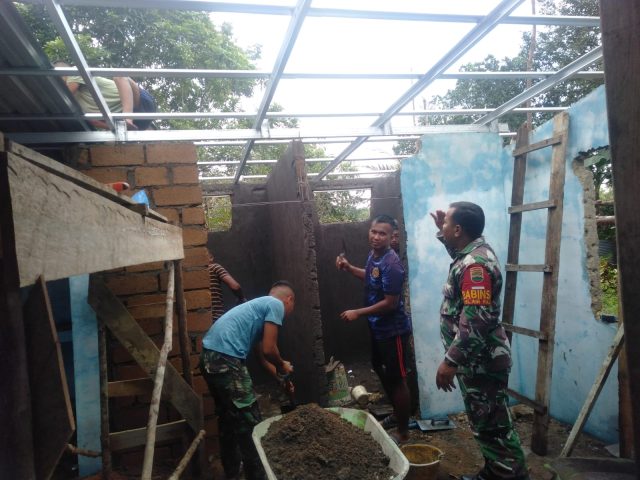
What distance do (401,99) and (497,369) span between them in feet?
6.52

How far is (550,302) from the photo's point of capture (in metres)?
3.26

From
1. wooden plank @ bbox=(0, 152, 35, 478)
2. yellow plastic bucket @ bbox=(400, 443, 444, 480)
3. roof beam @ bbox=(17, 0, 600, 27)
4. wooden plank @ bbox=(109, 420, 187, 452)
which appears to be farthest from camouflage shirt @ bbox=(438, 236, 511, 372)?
wooden plank @ bbox=(0, 152, 35, 478)

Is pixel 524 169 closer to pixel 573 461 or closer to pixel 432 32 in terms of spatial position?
pixel 432 32

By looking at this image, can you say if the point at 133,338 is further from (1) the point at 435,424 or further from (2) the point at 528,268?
(2) the point at 528,268

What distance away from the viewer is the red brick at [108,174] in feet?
10.1

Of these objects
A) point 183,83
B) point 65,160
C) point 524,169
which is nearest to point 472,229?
point 524,169

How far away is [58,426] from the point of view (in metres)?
0.62

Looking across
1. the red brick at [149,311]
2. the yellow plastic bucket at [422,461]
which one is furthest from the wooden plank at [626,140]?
the red brick at [149,311]

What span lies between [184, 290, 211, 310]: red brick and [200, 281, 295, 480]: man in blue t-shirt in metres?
0.30

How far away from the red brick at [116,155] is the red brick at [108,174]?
4 cm

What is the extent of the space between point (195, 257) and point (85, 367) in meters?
1.10

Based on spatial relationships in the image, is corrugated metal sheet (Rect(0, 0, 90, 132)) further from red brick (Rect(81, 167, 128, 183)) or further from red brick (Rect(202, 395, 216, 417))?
red brick (Rect(202, 395, 216, 417))

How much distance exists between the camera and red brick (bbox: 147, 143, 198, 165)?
317cm

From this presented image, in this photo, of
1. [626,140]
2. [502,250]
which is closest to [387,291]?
[502,250]
